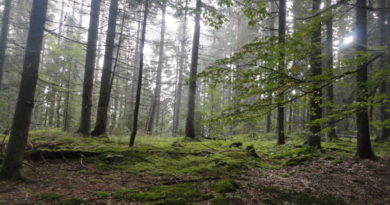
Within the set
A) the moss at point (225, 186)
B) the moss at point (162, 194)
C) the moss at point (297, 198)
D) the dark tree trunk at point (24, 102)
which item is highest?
the dark tree trunk at point (24, 102)

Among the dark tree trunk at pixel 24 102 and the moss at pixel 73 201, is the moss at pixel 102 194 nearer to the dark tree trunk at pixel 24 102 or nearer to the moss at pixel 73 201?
the moss at pixel 73 201

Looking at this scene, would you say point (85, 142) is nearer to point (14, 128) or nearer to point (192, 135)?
point (14, 128)

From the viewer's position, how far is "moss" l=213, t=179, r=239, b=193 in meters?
4.93

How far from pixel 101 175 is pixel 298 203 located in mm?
5058

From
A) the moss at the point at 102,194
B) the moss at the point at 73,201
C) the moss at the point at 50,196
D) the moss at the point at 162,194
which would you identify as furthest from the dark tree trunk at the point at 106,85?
the moss at the point at 73,201

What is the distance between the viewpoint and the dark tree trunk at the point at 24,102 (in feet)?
16.4

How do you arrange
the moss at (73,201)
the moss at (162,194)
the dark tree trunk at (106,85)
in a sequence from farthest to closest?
1. the dark tree trunk at (106,85)
2. the moss at (162,194)
3. the moss at (73,201)

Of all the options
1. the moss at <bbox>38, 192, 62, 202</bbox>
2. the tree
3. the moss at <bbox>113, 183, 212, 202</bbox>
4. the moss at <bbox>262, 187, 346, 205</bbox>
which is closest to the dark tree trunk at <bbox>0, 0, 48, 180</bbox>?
the moss at <bbox>38, 192, 62, 202</bbox>

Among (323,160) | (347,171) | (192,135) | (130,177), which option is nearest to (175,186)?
(130,177)

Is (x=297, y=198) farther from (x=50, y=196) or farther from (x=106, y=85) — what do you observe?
(x=106, y=85)

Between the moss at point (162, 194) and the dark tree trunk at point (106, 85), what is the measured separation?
658cm

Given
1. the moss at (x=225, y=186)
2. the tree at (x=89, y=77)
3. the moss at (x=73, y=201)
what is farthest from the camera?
the tree at (x=89, y=77)

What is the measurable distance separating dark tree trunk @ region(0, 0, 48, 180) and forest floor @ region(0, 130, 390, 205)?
1.54 ft

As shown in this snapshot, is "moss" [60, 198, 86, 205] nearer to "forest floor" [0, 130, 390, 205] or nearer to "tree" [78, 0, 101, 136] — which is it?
→ "forest floor" [0, 130, 390, 205]
